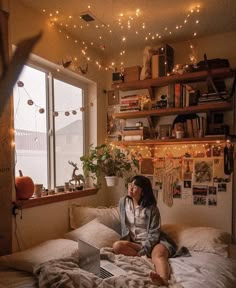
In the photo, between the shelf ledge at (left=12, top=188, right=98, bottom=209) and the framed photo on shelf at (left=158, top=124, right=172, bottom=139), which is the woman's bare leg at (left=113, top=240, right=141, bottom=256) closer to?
the shelf ledge at (left=12, top=188, right=98, bottom=209)

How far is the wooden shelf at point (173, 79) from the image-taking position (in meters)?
2.54

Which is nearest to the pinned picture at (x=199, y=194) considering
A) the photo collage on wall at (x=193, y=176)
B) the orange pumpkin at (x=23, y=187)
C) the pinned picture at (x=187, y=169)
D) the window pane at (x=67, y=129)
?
the photo collage on wall at (x=193, y=176)

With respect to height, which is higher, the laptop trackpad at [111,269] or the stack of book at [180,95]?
the stack of book at [180,95]

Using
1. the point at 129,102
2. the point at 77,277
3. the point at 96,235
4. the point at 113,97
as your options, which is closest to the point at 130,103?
the point at 129,102

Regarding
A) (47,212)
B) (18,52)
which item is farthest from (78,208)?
(18,52)

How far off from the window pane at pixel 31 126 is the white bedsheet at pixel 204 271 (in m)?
1.39

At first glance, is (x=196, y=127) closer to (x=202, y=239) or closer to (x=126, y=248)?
(x=202, y=239)

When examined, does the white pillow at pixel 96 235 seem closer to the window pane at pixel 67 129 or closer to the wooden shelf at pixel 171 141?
the window pane at pixel 67 129

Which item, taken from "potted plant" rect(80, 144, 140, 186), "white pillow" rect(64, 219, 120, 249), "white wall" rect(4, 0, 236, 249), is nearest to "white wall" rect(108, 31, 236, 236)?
"white wall" rect(4, 0, 236, 249)

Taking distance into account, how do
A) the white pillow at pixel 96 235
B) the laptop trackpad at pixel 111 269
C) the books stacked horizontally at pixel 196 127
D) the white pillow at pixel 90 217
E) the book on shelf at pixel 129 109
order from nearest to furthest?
1. the laptop trackpad at pixel 111 269
2. the white pillow at pixel 96 235
3. the white pillow at pixel 90 217
4. the books stacked horizontally at pixel 196 127
5. the book on shelf at pixel 129 109

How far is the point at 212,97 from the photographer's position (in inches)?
101

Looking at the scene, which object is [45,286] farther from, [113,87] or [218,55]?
[218,55]

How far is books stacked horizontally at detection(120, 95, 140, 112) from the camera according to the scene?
9.80 feet

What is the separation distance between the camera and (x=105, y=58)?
10.8 feet
